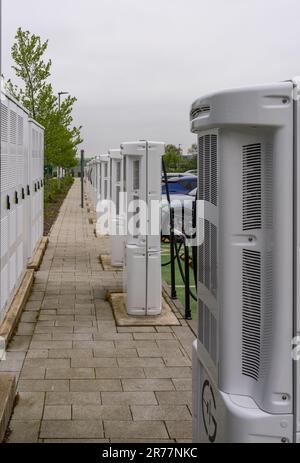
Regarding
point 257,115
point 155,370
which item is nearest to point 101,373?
point 155,370

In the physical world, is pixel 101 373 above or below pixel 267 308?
below

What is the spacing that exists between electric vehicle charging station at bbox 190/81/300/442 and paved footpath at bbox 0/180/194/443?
6.80 feet

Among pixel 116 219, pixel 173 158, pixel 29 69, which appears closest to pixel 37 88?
pixel 29 69

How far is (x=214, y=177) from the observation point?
2756 millimetres

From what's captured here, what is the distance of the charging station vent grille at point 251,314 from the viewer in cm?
252

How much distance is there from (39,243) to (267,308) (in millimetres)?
11696

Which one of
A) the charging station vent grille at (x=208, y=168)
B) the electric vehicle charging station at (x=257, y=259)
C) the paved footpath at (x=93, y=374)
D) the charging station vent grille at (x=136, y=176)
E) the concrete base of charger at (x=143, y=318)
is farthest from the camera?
the charging station vent grille at (x=136, y=176)

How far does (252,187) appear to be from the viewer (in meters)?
2.51

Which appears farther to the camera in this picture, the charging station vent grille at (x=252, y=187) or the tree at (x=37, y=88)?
the tree at (x=37, y=88)

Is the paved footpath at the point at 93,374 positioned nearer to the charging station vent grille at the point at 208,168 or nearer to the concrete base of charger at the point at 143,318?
the concrete base of charger at the point at 143,318

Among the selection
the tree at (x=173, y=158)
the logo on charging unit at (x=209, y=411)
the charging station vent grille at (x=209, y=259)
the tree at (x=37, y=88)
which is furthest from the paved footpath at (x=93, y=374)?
the tree at (x=173, y=158)

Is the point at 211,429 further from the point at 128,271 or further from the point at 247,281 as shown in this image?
the point at 128,271

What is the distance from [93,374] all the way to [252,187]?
3689mm
